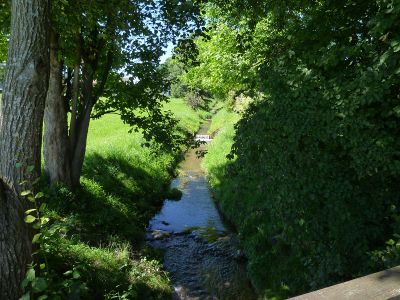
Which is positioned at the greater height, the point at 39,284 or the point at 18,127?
the point at 18,127

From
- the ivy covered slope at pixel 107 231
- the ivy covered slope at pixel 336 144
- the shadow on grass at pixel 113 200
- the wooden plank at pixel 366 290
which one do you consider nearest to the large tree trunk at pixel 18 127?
the ivy covered slope at pixel 107 231

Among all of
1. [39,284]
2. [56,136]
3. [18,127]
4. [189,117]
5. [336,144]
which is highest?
[189,117]

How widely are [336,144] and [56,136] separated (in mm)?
7869

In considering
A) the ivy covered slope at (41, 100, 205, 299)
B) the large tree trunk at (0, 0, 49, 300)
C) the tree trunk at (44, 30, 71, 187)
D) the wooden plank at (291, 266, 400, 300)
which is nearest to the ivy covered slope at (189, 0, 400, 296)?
the wooden plank at (291, 266, 400, 300)

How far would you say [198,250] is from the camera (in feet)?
36.0

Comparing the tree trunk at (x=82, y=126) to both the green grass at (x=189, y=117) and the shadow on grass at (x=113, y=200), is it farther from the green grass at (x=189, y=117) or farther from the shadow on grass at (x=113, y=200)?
the green grass at (x=189, y=117)

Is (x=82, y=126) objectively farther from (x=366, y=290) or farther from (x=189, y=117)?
(x=189, y=117)

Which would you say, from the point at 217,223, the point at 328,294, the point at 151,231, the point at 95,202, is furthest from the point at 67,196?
the point at 328,294

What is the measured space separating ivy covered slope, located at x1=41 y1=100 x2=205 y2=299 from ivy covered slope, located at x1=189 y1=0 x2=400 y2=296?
10.8ft

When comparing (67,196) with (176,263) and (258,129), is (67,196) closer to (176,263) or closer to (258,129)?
(176,263)

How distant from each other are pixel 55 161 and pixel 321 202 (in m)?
7.71

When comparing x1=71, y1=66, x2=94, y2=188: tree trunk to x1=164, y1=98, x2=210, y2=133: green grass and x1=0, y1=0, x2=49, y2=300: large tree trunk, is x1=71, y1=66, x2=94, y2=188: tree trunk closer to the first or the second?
x1=0, y1=0, x2=49, y2=300: large tree trunk

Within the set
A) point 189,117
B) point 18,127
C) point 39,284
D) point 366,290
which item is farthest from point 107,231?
point 189,117

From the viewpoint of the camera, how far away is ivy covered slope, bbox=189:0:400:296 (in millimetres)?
5055
